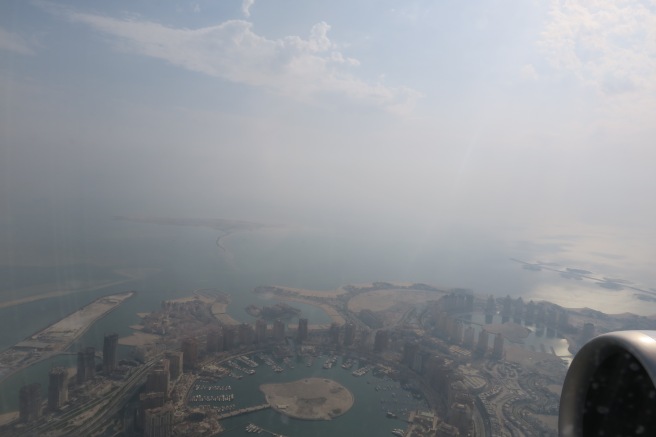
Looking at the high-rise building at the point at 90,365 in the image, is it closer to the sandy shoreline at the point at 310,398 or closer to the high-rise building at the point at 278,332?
the sandy shoreline at the point at 310,398

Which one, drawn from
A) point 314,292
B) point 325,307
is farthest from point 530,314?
point 314,292

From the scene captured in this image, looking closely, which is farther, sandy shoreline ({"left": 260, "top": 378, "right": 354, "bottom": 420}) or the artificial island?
sandy shoreline ({"left": 260, "top": 378, "right": 354, "bottom": 420})

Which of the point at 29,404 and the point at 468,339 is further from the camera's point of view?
the point at 468,339

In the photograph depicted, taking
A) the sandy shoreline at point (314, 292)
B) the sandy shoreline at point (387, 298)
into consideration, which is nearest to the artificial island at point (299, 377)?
the sandy shoreline at point (387, 298)

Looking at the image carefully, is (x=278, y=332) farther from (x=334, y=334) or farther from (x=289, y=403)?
(x=289, y=403)

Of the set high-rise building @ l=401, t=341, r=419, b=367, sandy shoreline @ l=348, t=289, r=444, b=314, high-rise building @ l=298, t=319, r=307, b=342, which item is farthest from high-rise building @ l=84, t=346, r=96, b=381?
sandy shoreline @ l=348, t=289, r=444, b=314

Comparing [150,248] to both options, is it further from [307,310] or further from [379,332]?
[379,332]

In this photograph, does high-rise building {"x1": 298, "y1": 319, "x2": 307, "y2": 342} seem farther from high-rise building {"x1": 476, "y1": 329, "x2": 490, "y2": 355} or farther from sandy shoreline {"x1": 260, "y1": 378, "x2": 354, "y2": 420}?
high-rise building {"x1": 476, "y1": 329, "x2": 490, "y2": 355}
